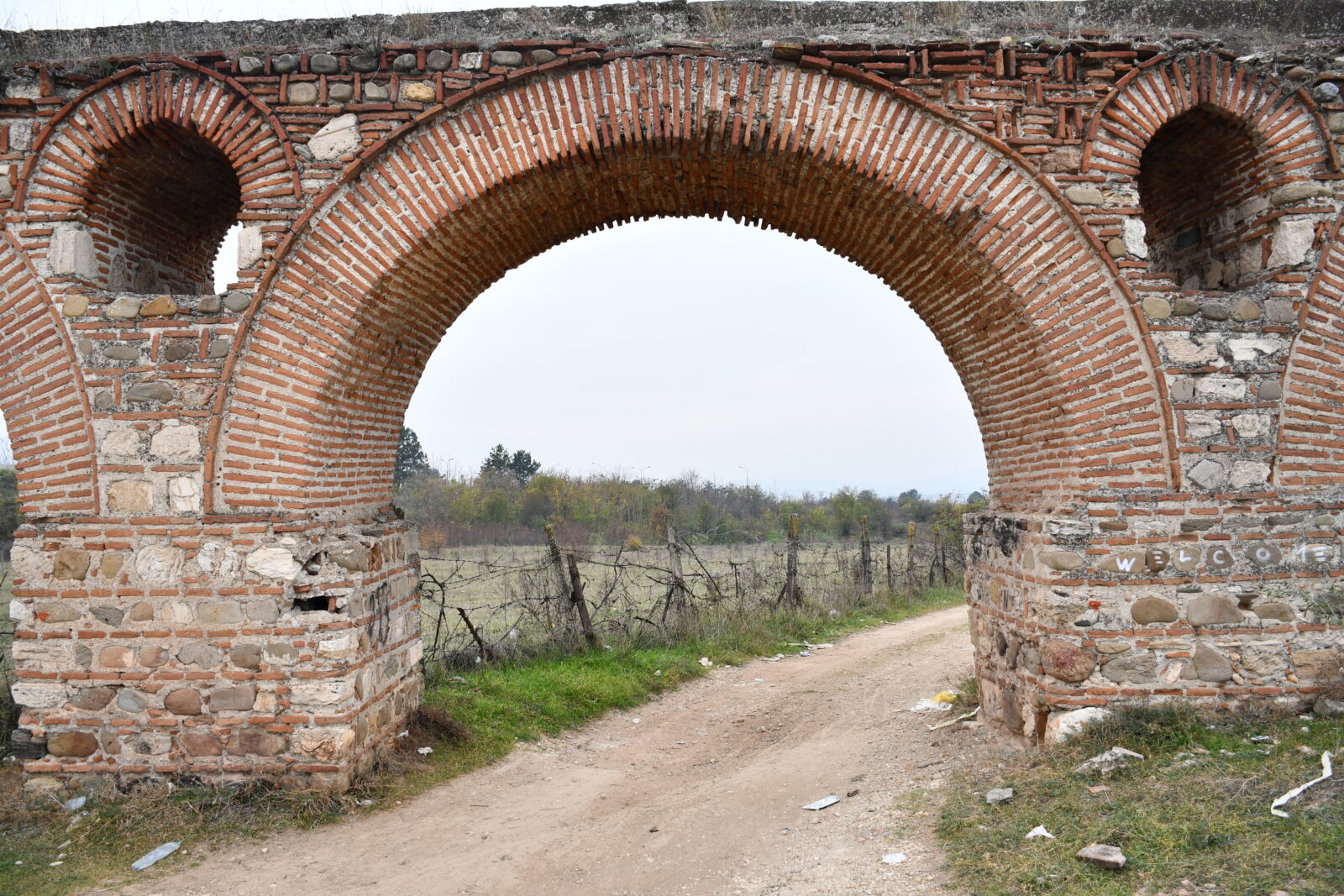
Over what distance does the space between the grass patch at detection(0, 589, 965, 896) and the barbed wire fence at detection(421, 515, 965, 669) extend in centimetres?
33

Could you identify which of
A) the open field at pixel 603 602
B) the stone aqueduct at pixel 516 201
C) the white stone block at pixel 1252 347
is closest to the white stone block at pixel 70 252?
the stone aqueduct at pixel 516 201

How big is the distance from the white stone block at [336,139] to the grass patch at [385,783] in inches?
158

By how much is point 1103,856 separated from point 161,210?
284 inches

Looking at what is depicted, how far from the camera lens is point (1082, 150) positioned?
16.9ft

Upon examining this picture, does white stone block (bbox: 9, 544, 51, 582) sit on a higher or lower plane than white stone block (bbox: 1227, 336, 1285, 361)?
lower

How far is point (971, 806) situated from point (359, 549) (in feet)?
13.4

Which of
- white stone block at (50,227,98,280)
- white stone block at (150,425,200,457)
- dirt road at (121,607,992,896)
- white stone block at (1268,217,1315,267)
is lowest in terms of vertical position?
dirt road at (121,607,992,896)

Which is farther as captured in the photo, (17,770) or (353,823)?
(17,770)

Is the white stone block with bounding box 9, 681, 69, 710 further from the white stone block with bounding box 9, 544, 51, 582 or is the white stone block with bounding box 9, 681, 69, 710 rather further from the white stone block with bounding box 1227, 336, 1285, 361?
the white stone block with bounding box 1227, 336, 1285, 361

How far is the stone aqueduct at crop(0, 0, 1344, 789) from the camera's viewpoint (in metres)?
4.98

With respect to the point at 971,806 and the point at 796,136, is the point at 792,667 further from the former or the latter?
the point at 796,136

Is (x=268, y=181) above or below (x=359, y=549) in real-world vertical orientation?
above

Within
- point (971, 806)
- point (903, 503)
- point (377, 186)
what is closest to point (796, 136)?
point (377, 186)

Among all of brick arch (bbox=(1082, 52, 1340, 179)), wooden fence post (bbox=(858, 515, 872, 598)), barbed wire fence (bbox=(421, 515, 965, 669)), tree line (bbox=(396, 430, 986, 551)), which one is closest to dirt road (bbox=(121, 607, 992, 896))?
barbed wire fence (bbox=(421, 515, 965, 669))
